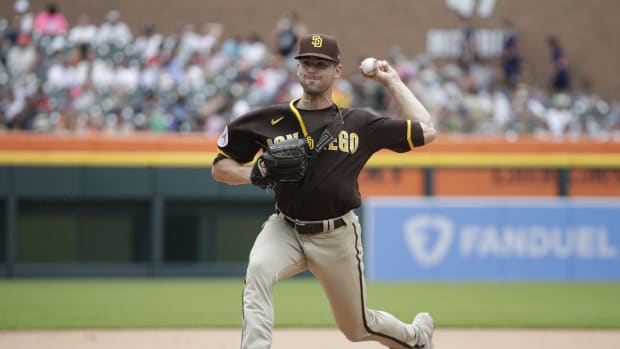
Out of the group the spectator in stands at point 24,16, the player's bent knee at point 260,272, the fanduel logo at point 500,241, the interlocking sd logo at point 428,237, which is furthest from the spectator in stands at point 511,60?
the player's bent knee at point 260,272

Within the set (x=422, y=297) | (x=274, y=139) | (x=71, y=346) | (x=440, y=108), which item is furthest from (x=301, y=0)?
(x=274, y=139)

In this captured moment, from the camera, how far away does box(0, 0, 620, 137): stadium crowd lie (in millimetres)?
14953

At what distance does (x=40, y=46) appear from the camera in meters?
15.8

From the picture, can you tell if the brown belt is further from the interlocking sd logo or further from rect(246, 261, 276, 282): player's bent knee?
the interlocking sd logo

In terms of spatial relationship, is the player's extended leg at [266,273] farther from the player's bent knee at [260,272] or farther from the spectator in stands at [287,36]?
the spectator in stands at [287,36]

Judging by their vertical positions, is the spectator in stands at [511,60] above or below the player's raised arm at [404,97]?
above

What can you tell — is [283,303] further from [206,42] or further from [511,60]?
[511,60]

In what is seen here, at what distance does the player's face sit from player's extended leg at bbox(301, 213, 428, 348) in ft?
2.35

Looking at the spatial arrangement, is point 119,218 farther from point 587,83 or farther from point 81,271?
point 587,83

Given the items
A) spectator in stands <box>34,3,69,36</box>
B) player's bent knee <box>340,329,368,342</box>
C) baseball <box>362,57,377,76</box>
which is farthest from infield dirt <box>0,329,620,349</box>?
spectator in stands <box>34,3,69,36</box>

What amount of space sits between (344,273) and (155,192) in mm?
9671

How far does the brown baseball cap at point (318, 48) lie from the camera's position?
5211 mm

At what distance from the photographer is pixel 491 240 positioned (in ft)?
49.0

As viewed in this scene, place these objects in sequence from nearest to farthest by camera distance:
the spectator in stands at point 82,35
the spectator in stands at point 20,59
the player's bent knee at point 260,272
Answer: the player's bent knee at point 260,272
the spectator in stands at point 20,59
the spectator in stands at point 82,35
